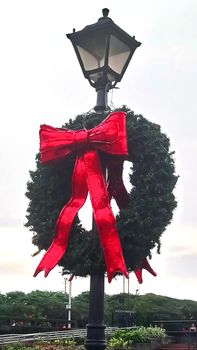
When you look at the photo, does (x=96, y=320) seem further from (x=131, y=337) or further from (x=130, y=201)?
(x=131, y=337)

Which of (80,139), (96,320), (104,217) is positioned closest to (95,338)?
(96,320)

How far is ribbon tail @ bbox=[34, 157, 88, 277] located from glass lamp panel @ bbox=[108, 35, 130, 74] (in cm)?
112

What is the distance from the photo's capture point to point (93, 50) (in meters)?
6.47

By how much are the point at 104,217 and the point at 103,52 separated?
184cm

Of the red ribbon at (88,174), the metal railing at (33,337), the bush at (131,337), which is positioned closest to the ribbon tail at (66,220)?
the red ribbon at (88,174)

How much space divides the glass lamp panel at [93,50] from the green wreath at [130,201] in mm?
590

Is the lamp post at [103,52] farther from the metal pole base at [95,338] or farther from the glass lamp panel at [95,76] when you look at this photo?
the metal pole base at [95,338]

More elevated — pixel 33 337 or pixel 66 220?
pixel 66 220

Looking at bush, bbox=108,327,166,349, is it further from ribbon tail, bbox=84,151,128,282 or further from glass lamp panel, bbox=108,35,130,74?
glass lamp panel, bbox=108,35,130,74

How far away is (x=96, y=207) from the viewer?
611 cm

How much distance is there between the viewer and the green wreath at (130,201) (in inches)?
241

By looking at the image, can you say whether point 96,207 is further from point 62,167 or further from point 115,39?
point 115,39

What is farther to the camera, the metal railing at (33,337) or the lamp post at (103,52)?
the metal railing at (33,337)

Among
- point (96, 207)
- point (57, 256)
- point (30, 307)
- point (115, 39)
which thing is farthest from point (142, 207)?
point (30, 307)
